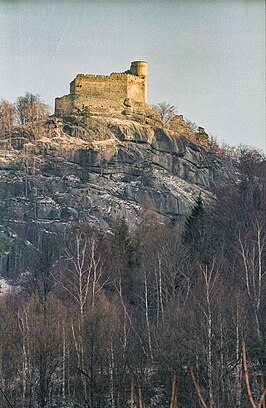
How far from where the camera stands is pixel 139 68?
8844 centimetres

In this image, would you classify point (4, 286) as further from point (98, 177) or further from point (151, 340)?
point (151, 340)

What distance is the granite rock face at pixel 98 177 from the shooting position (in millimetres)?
77375

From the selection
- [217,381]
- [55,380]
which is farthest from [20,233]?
[217,381]

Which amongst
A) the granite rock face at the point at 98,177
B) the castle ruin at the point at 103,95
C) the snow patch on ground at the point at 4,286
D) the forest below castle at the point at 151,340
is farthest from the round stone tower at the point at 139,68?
the forest below castle at the point at 151,340

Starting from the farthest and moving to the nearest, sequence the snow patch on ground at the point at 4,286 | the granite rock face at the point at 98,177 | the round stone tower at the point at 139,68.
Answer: the round stone tower at the point at 139,68, the granite rock face at the point at 98,177, the snow patch on ground at the point at 4,286

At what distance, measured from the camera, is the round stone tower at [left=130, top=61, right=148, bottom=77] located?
88.3 meters

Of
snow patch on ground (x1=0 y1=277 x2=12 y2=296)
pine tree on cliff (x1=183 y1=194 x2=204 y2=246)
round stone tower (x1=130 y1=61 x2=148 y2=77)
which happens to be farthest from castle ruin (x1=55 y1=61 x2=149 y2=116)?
pine tree on cliff (x1=183 y1=194 x2=204 y2=246)

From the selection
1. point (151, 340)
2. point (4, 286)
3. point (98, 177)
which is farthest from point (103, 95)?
point (151, 340)

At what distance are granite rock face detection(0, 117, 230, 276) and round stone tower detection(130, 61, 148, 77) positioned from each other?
261 inches

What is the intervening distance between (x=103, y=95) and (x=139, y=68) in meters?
5.96

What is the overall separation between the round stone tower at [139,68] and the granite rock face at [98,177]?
6.62m

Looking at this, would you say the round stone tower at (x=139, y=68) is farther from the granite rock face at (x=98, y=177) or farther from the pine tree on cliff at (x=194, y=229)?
the pine tree on cliff at (x=194, y=229)

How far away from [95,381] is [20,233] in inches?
2018

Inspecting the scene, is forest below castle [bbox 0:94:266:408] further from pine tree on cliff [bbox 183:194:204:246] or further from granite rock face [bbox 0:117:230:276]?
granite rock face [bbox 0:117:230:276]
